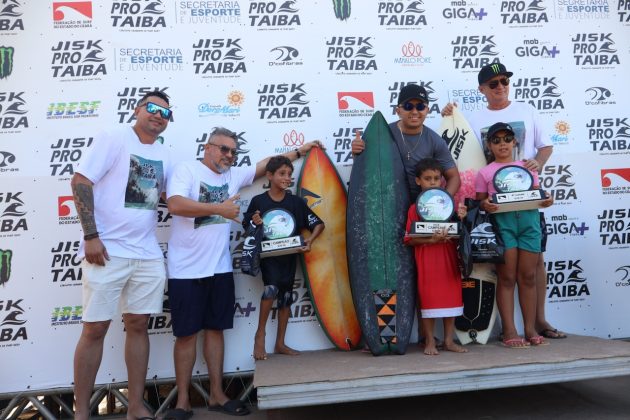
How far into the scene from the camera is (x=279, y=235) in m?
3.47

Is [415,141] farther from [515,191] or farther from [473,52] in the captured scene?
[473,52]

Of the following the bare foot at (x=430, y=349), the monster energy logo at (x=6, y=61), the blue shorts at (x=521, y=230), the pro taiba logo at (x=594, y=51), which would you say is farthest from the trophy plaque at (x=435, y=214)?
the monster energy logo at (x=6, y=61)

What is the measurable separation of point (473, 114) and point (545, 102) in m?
0.89

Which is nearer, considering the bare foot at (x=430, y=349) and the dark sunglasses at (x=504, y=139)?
the bare foot at (x=430, y=349)

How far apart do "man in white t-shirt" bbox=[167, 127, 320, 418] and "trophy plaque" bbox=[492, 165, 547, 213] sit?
6.47 ft

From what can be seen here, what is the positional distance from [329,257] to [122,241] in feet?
5.39

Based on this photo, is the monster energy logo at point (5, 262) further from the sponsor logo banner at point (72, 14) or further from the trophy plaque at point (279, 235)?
the trophy plaque at point (279, 235)

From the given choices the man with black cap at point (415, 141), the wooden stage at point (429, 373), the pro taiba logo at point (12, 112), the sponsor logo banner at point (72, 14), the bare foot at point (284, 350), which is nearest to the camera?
the wooden stage at point (429, 373)

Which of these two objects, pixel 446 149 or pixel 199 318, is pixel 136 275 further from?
pixel 446 149

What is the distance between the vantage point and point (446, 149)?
11.7 ft

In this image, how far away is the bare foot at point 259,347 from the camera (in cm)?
352

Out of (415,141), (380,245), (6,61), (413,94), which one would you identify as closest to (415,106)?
(413,94)

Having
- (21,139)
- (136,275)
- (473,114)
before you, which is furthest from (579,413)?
(21,139)

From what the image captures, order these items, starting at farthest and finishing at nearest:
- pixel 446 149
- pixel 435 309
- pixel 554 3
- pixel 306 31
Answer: pixel 554 3, pixel 306 31, pixel 446 149, pixel 435 309
